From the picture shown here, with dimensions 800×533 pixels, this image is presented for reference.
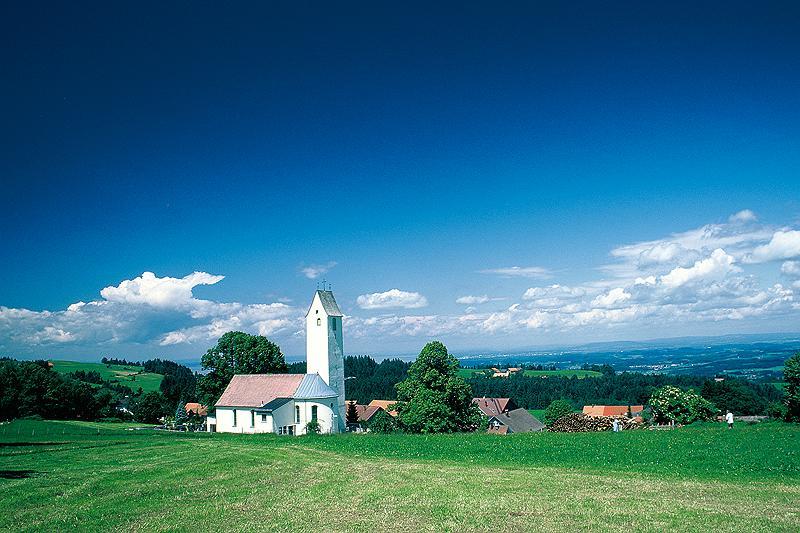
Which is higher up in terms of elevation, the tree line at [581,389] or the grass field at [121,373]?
the grass field at [121,373]

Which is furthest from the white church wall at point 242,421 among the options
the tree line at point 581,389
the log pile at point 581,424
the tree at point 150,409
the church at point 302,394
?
the tree line at point 581,389

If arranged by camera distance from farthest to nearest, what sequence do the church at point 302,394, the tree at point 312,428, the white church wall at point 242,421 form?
the church at point 302,394
the white church wall at point 242,421
the tree at point 312,428

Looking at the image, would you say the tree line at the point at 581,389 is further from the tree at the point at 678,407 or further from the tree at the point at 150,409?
the tree at the point at 678,407

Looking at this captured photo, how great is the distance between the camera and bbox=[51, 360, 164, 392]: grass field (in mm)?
146875

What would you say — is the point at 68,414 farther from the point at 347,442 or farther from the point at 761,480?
the point at 761,480

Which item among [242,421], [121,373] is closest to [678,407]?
[242,421]

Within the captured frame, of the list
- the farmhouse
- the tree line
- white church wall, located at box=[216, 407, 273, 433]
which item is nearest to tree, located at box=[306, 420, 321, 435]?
white church wall, located at box=[216, 407, 273, 433]

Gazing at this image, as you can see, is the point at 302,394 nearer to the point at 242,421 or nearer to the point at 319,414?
the point at 319,414

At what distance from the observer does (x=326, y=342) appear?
2425 inches

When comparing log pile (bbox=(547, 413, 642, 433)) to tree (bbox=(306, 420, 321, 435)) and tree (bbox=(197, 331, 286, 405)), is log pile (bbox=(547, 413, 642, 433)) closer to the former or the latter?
tree (bbox=(306, 420, 321, 435))

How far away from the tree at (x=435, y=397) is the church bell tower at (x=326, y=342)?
524 inches

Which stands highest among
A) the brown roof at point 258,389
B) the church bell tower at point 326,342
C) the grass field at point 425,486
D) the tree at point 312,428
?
the church bell tower at point 326,342

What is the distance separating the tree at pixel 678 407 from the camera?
47688 millimetres

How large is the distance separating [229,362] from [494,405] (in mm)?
57529
